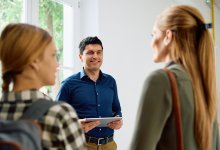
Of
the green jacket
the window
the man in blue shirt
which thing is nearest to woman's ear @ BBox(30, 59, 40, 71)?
the green jacket

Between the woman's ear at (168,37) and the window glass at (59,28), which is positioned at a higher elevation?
the window glass at (59,28)

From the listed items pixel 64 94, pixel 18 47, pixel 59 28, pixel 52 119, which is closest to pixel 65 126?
pixel 52 119

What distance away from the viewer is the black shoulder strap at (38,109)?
2.71 feet

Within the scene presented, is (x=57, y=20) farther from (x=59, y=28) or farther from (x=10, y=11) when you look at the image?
(x=10, y=11)

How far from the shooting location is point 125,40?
10.8 feet

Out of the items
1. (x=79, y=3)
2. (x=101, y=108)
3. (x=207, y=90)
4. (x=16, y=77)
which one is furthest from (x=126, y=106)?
(x=16, y=77)

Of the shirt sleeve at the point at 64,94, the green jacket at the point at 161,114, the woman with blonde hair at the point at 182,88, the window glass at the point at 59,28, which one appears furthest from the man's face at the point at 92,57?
the green jacket at the point at 161,114

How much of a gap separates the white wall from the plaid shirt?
210 centimetres

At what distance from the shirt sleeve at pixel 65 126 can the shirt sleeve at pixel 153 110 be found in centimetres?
22

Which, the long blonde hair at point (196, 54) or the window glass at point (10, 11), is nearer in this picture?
the long blonde hair at point (196, 54)

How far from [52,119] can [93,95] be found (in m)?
1.49

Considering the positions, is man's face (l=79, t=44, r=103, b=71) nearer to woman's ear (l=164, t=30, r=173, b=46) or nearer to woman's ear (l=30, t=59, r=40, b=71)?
woman's ear (l=164, t=30, r=173, b=46)

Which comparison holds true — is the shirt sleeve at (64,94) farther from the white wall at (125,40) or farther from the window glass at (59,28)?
the white wall at (125,40)

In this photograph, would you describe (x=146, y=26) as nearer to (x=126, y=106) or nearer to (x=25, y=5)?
(x=126, y=106)
